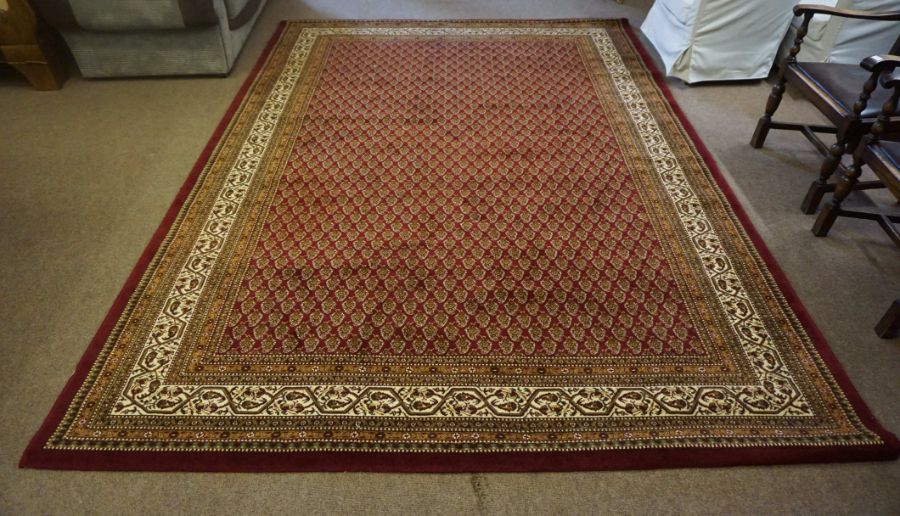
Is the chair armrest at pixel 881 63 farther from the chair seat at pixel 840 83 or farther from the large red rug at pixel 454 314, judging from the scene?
the large red rug at pixel 454 314

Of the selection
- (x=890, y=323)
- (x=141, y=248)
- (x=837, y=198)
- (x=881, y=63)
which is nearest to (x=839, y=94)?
(x=881, y=63)

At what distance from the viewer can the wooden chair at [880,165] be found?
1.69m

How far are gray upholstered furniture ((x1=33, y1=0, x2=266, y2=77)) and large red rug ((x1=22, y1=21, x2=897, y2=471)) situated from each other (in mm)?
391

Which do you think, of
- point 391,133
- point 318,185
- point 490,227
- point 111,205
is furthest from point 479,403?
point 111,205

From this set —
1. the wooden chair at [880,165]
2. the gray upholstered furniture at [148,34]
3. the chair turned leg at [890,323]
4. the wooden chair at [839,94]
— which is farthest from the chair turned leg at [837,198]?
the gray upholstered furniture at [148,34]

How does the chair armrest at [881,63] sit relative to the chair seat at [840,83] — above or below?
above

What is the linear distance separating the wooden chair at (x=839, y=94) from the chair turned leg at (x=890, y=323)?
583mm

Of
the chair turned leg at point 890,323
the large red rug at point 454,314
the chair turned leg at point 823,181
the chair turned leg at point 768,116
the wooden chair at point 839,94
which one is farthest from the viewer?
the chair turned leg at point 768,116

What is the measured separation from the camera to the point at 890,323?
5.49ft

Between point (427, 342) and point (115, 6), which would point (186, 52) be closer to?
point (115, 6)

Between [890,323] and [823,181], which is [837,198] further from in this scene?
[890,323]

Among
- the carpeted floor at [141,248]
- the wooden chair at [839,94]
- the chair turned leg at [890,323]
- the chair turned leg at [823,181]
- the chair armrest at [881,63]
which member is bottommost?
the carpeted floor at [141,248]

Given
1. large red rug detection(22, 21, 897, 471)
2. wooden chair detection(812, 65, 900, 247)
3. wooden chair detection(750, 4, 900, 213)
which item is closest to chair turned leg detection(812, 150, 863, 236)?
wooden chair detection(812, 65, 900, 247)

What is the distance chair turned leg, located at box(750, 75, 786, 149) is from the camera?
7.75ft
